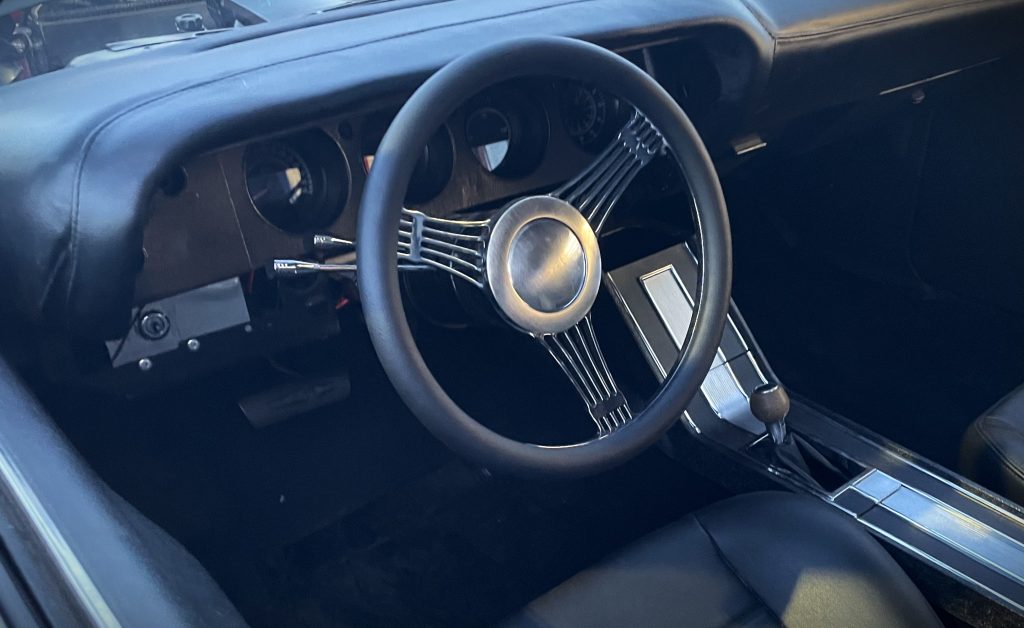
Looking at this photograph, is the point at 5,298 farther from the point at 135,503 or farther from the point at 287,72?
the point at 135,503

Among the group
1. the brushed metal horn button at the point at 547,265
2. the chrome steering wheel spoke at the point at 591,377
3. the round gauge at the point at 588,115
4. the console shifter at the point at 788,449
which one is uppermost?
the round gauge at the point at 588,115

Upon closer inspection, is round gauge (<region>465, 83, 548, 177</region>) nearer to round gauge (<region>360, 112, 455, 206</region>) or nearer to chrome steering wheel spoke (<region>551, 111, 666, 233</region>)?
round gauge (<region>360, 112, 455, 206</region>)

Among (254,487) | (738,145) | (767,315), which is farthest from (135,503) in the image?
(767,315)

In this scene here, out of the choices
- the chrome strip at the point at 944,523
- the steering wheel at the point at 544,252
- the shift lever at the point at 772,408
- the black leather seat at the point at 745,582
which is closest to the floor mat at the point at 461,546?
the shift lever at the point at 772,408

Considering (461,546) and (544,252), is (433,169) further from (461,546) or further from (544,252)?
(461,546)

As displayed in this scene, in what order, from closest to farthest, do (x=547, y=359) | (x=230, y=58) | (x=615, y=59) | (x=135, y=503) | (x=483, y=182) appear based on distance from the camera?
(x=615, y=59)
(x=230, y=58)
(x=483, y=182)
(x=135, y=503)
(x=547, y=359)

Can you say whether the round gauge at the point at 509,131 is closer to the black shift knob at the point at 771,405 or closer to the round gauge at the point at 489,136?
the round gauge at the point at 489,136

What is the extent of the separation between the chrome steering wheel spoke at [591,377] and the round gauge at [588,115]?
0.44 meters

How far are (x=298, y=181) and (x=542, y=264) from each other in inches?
17.3

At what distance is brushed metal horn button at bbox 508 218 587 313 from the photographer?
1175mm

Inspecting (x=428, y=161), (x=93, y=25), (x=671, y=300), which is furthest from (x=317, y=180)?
(x=671, y=300)

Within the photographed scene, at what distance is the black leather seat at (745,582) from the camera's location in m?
1.20

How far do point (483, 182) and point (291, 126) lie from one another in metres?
0.42

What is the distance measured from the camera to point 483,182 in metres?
1.54
